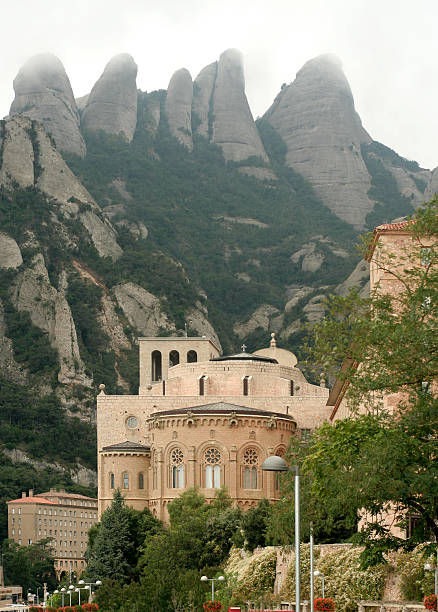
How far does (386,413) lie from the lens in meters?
34.3

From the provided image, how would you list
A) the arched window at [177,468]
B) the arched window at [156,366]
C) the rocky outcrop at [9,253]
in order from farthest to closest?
the rocky outcrop at [9,253], the arched window at [156,366], the arched window at [177,468]

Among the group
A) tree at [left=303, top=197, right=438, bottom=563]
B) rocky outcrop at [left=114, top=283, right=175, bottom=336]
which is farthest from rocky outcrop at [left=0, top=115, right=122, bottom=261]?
tree at [left=303, top=197, right=438, bottom=563]

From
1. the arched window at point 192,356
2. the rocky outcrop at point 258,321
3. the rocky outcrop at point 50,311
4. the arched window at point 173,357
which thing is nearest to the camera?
the arched window at point 192,356

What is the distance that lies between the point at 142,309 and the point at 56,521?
117 ft

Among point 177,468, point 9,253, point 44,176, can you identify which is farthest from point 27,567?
point 44,176

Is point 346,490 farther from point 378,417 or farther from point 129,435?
point 129,435

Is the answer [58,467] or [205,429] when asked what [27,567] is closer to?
[58,467]

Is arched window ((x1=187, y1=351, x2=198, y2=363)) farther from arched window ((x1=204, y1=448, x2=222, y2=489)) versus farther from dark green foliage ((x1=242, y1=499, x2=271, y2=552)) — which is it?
dark green foliage ((x1=242, y1=499, x2=271, y2=552))

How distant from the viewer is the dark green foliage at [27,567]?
13475cm

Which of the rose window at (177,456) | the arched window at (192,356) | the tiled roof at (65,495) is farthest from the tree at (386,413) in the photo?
the tiled roof at (65,495)

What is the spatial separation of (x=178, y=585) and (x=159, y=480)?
2203 centimetres

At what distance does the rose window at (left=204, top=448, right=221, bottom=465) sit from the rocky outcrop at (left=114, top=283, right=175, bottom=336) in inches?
3551

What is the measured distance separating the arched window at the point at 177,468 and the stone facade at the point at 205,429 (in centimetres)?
7

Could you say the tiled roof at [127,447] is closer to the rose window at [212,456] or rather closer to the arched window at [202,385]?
the rose window at [212,456]
